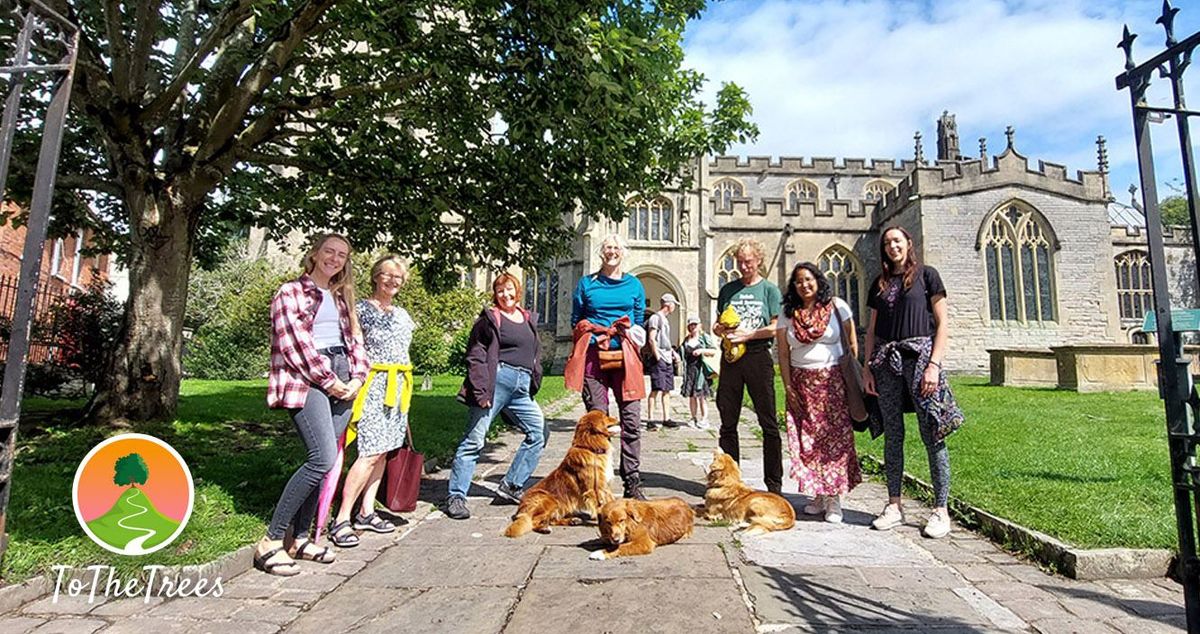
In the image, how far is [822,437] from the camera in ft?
14.3

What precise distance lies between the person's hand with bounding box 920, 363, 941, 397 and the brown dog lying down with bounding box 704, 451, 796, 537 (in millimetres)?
1180

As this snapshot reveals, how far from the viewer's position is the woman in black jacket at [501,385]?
4.46 meters

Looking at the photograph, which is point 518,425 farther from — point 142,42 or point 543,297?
point 543,297

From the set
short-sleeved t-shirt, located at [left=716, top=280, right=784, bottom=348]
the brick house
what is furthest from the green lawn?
the brick house

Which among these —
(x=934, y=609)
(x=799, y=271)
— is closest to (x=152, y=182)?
(x=799, y=271)

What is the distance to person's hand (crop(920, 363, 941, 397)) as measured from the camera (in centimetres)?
392

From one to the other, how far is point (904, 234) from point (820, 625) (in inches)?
109

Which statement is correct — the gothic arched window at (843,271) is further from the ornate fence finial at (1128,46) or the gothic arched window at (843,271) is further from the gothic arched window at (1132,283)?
the ornate fence finial at (1128,46)

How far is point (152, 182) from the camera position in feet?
23.6

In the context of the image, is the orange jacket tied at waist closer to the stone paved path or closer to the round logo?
the stone paved path

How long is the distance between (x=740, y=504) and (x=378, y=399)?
255cm

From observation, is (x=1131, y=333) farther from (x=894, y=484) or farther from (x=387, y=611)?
(x=387, y=611)

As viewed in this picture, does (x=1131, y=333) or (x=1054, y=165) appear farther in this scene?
(x=1131, y=333)

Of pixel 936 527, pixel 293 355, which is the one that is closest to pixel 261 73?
pixel 293 355
